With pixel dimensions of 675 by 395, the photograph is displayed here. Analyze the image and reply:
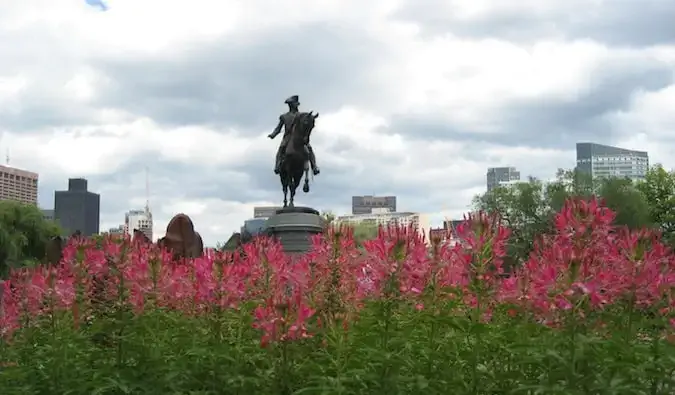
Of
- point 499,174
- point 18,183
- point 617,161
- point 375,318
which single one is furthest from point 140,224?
point 375,318

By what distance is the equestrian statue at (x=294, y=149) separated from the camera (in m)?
24.0

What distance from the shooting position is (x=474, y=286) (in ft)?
17.5

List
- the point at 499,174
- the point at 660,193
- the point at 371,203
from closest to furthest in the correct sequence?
the point at 660,193 → the point at 499,174 → the point at 371,203

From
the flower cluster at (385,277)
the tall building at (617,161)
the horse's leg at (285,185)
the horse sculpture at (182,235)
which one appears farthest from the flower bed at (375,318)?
the tall building at (617,161)

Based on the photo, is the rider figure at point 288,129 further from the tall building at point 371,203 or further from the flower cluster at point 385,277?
the tall building at point 371,203

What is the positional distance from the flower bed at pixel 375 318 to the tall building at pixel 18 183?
349 ft

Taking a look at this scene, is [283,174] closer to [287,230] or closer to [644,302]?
[287,230]

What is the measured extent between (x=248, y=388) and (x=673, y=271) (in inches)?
127

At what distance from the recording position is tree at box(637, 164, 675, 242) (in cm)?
5409

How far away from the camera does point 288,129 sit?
2444 centimetres

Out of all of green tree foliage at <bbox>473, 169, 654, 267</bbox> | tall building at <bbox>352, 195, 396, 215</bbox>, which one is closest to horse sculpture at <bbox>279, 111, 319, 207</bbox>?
green tree foliage at <bbox>473, 169, 654, 267</bbox>

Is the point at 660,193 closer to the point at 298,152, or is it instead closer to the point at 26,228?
the point at 298,152

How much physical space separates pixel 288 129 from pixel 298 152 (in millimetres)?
968

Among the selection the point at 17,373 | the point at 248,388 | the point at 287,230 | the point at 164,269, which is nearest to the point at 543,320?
the point at 248,388
